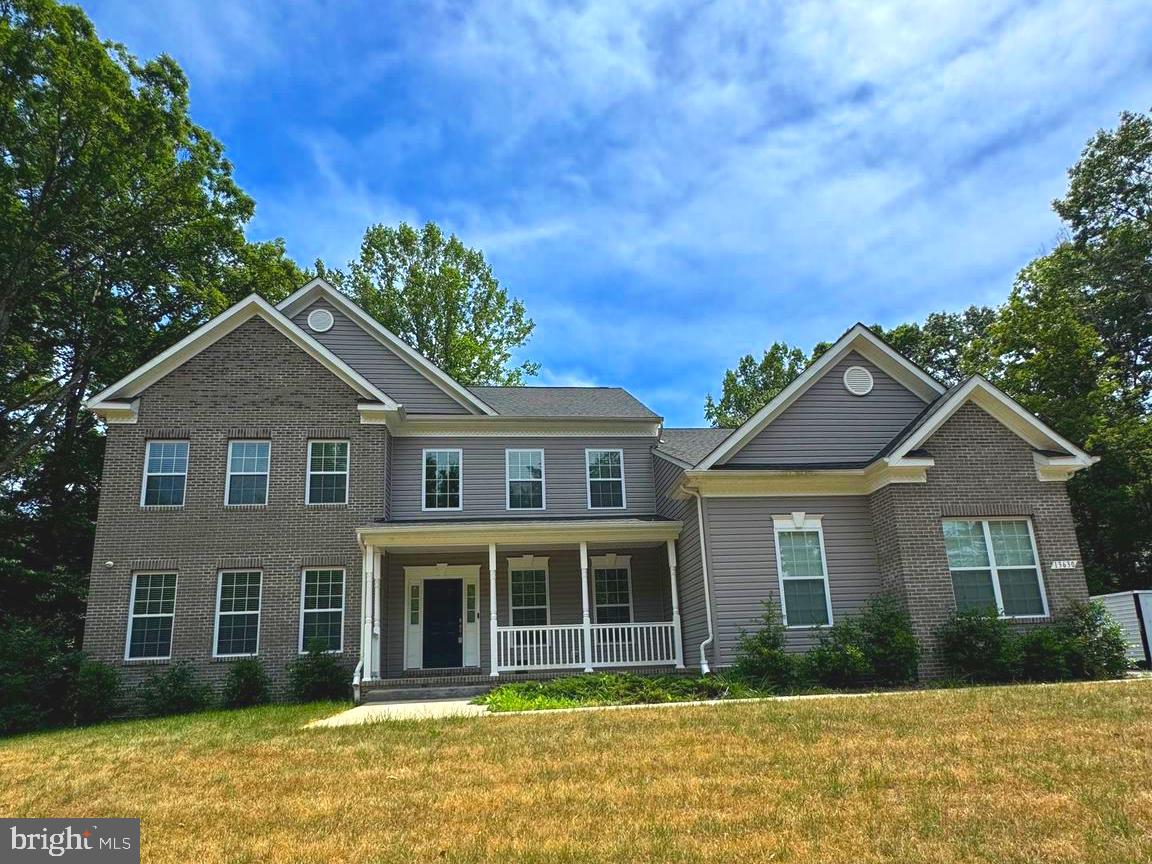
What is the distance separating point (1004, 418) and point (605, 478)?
8.75 meters

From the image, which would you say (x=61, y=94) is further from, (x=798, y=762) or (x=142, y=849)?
(x=798, y=762)

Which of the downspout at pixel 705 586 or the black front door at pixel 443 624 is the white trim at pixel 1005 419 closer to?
the downspout at pixel 705 586

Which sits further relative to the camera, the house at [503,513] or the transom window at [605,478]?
the transom window at [605,478]

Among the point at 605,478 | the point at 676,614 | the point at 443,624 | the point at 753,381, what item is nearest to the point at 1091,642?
the point at 676,614

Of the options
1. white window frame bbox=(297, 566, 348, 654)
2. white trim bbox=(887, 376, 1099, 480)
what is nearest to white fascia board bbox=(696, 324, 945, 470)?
white trim bbox=(887, 376, 1099, 480)

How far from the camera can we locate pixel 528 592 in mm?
18500

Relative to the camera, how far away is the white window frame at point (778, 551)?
14.8m

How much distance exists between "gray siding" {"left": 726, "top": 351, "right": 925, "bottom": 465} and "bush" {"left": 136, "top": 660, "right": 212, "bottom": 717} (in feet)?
36.6

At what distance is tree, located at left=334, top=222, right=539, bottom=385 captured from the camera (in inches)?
1335

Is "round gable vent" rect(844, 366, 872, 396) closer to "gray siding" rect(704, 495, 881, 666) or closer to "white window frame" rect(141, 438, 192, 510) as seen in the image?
"gray siding" rect(704, 495, 881, 666)

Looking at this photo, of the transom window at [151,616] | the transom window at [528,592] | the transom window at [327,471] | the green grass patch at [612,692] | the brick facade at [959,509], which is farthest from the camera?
the transom window at [528,592]

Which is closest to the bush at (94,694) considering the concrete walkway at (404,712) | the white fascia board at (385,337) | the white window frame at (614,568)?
the concrete walkway at (404,712)

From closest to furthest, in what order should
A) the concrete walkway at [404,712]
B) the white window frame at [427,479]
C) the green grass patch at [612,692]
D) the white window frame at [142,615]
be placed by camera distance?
the concrete walkway at [404,712] → the green grass patch at [612,692] → the white window frame at [142,615] → the white window frame at [427,479]

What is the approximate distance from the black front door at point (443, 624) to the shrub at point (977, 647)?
397 inches
